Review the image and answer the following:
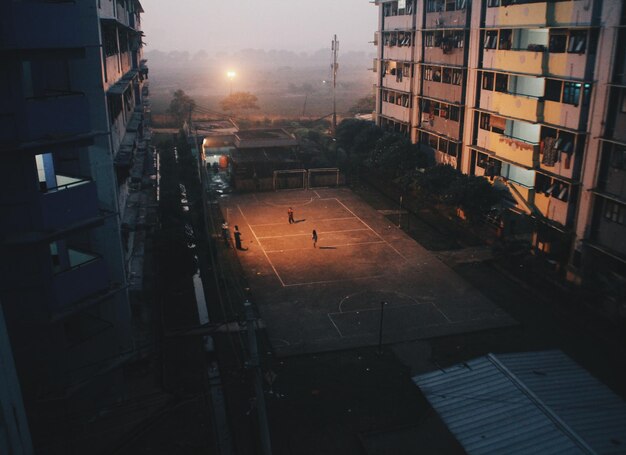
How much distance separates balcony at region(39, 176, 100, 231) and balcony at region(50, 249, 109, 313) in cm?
127

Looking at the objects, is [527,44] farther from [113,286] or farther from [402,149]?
[113,286]

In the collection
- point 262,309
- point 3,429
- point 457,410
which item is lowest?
point 262,309

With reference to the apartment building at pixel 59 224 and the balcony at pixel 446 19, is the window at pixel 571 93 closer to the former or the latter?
the balcony at pixel 446 19

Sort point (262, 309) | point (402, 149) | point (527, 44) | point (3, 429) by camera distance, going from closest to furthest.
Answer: point (3, 429), point (262, 309), point (527, 44), point (402, 149)

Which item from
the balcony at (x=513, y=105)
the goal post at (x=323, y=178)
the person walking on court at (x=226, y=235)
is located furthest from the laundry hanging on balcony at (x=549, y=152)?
the goal post at (x=323, y=178)

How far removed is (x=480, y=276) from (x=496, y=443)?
15801 millimetres

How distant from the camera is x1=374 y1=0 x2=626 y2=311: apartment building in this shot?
24781mm

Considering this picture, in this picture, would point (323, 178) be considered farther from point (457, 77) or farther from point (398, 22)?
point (398, 22)

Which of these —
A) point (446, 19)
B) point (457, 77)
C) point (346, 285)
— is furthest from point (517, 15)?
point (346, 285)

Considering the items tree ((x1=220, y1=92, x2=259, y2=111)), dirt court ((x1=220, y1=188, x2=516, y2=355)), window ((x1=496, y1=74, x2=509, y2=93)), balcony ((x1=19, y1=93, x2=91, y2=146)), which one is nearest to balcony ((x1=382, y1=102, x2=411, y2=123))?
dirt court ((x1=220, y1=188, x2=516, y2=355))

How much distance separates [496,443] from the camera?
13.3m

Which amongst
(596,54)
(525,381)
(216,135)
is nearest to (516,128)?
(596,54)

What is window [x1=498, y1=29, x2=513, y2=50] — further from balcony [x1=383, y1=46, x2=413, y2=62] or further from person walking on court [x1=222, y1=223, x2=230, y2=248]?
person walking on court [x1=222, y1=223, x2=230, y2=248]

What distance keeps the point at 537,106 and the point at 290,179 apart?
21.7m
